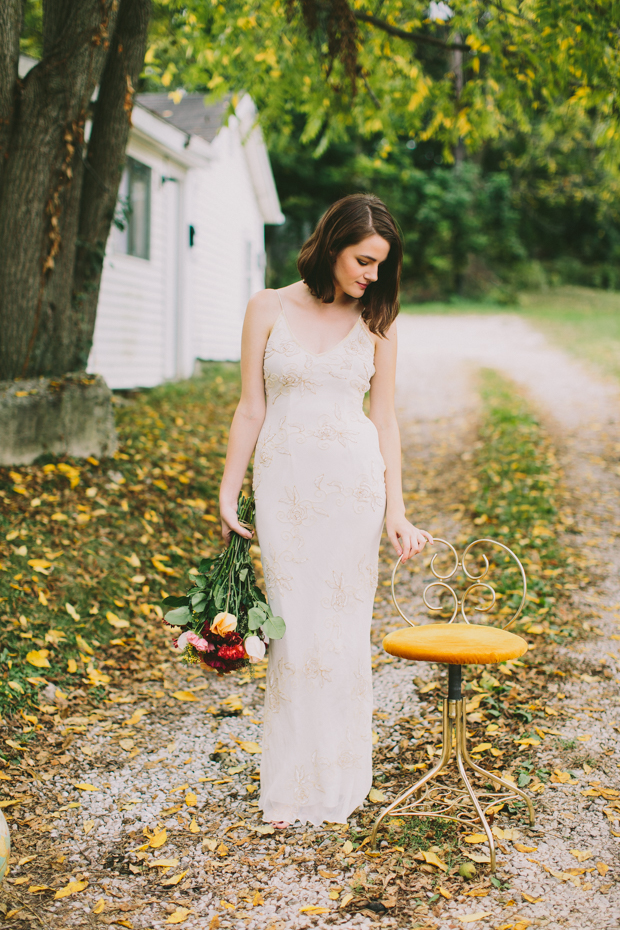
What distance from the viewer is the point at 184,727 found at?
4.02 meters

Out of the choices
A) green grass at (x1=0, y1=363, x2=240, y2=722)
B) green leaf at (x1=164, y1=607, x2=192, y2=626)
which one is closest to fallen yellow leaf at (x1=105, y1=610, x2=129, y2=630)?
green grass at (x1=0, y1=363, x2=240, y2=722)

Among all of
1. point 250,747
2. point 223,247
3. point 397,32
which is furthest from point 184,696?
point 223,247

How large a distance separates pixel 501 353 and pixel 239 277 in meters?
6.62

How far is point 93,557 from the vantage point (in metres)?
5.15

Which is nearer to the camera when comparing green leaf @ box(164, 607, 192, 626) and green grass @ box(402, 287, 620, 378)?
green leaf @ box(164, 607, 192, 626)

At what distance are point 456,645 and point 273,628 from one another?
679 mm

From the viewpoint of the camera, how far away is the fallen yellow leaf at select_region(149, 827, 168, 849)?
3.02 metres

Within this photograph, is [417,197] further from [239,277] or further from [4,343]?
A: [4,343]

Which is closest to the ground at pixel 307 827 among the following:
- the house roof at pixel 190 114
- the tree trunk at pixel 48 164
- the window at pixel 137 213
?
the tree trunk at pixel 48 164

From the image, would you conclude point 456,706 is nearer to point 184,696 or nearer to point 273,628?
point 273,628

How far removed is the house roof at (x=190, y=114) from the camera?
1477 cm

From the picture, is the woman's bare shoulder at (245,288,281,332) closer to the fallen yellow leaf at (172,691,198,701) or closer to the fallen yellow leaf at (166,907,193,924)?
the fallen yellow leaf at (166,907,193,924)

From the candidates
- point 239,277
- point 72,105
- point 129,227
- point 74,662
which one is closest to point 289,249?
point 239,277

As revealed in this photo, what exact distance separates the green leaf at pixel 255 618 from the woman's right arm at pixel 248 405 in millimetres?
305
